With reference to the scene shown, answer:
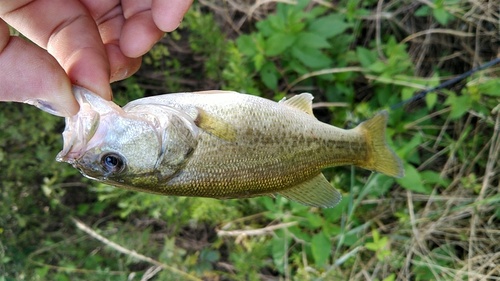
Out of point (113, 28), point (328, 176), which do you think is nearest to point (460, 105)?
point (328, 176)

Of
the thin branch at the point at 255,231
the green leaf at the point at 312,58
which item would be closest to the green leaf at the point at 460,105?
the green leaf at the point at 312,58

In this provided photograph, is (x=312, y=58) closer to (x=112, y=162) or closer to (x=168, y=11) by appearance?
(x=168, y=11)

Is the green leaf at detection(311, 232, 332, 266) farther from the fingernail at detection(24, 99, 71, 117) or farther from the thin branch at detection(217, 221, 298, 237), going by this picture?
the fingernail at detection(24, 99, 71, 117)

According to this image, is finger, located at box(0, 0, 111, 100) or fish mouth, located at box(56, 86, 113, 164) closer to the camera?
fish mouth, located at box(56, 86, 113, 164)

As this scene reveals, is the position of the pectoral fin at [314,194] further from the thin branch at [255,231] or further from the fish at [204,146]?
the thin branch at [255,231]

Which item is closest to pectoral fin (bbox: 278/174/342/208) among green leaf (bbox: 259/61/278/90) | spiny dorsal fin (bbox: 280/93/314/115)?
spiny dorsal fin (bbox: 280/93/314/115)

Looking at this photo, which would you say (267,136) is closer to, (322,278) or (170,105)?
(170,105)
